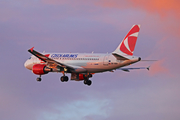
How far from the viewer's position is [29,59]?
300ft

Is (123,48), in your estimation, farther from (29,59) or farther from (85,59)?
(29,59)

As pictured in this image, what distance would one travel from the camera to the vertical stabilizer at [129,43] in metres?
83.1

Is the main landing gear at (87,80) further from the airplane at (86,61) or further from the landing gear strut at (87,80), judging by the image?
Answer: the airplane at (86,61)

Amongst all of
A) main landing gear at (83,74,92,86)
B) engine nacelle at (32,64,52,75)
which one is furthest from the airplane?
main landing gear at (83,74,92,86)

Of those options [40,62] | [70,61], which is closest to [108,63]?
[70,61]

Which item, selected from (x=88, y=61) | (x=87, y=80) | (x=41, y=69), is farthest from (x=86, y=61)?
(x=41, y=69)

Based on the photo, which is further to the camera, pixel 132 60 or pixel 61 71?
pixel 61 71

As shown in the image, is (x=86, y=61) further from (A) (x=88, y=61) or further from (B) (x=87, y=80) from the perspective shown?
(B) (x=87, y=80)

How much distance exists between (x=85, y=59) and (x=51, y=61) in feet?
20.7

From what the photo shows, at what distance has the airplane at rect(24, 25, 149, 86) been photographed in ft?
267

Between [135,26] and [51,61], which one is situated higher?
[135,26]

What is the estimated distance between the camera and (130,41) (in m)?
83.9

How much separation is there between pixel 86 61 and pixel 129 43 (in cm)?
838

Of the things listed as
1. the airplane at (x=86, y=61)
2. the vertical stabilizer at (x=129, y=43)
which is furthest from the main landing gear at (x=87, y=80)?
the vertical stabilizer at (x=129, y=43)
